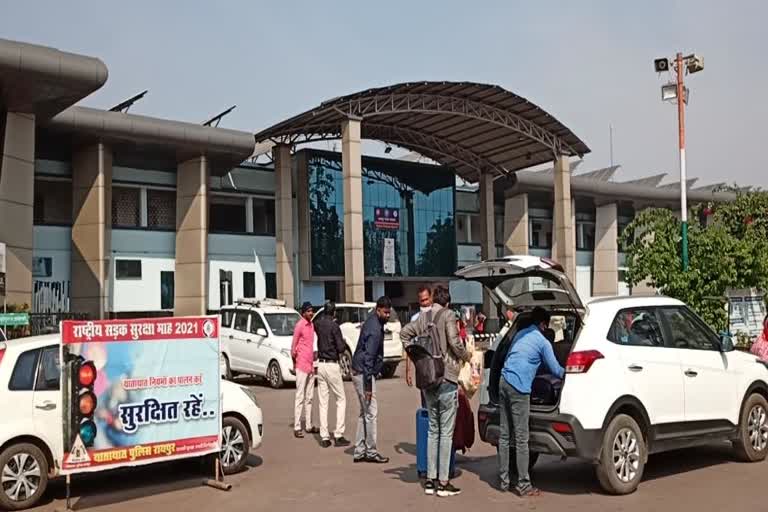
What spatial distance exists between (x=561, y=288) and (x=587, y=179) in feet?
138

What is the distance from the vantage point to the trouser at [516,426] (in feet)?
24.3

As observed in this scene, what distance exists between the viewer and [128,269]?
33406 millimetres

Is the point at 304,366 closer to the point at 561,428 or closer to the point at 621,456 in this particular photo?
the point at 561,428

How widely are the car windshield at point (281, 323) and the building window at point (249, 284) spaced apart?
1782cm

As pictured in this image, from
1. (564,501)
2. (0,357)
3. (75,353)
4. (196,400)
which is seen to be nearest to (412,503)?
(564,501)

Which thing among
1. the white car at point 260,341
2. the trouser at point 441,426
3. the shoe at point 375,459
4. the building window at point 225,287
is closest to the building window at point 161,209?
the building window at point 225,287

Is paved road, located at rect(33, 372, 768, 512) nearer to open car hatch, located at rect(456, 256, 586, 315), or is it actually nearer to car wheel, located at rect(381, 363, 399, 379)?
open car hatch, located at rect(456, 256, 586, 315)

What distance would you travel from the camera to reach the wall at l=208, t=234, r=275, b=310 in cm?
3594

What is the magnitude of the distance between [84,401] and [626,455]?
5111 mm

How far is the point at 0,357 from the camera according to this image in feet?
24.6

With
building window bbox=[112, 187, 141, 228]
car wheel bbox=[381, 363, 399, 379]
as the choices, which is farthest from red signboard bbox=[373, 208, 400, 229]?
car wheel bbox=[381, 363, 399, 379]

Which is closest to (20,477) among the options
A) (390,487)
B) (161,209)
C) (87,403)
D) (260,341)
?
(87,403)

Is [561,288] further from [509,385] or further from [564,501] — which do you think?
[564,501]

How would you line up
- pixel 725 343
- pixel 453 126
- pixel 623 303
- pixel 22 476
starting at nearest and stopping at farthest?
1. pixel 22 476
2. pixel 623 303
3. pixel 725 343
4. pixel 453 126
